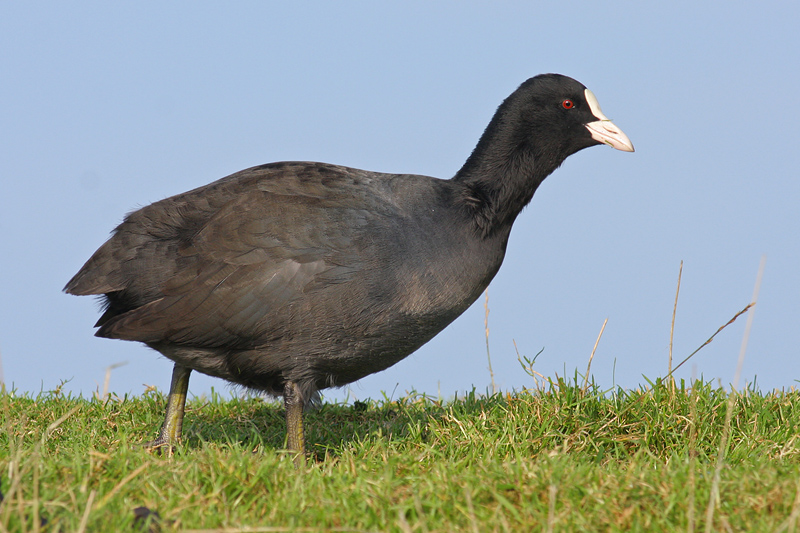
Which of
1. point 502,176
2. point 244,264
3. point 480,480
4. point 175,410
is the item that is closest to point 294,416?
point 244,264

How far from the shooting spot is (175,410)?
521 centimetres

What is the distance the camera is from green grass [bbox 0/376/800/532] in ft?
9.85

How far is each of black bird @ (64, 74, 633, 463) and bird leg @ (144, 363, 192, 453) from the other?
0.21ft

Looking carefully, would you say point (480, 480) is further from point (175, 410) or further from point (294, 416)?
point (175, 410)

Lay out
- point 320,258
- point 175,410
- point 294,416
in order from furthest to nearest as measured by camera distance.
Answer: point 175,410 < point 294,416 < point 320,258

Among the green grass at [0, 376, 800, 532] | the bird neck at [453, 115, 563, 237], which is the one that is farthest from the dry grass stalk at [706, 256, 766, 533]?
the bird neck at [453, 115, 563, 237]

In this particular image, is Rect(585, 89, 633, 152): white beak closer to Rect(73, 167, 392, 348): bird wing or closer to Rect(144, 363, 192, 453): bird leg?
Rect(73, 167, 392, 348): bird wing

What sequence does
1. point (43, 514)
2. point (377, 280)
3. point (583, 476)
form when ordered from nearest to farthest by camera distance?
point (43, 514)
point (583, 476)
point (377, 280)

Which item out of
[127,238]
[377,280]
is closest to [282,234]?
[377,280]

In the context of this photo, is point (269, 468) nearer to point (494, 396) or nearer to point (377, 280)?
point (377, 280)

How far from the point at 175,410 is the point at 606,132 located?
3.16 metres

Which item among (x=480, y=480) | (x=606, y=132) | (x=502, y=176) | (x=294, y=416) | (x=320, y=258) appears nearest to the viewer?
(x=480, y=480)

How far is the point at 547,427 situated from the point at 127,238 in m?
2.65

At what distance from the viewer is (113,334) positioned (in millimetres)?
4605
